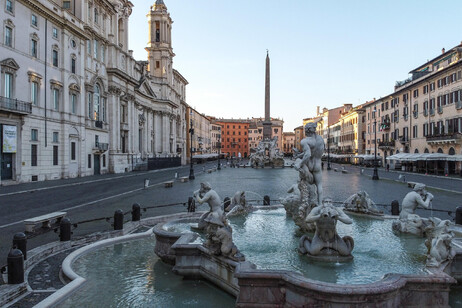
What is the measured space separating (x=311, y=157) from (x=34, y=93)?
27.2m

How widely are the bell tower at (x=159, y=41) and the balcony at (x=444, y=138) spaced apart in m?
48.0

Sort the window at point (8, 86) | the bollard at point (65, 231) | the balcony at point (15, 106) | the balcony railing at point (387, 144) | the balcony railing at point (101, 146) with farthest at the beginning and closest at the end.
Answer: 1. the balcony railing at point (387, 144)
2. the balcony railing at point (101, 146)
3. the window at point (8, 86)
4. the balcony at point (15, 106)
5. the bollard at point (65, 231)

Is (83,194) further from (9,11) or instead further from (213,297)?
(213,297)

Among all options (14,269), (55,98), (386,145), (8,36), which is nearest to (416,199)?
(14,269)

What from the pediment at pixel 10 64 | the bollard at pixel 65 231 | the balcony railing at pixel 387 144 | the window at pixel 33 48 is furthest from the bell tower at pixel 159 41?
the bollard at pixel 65 231

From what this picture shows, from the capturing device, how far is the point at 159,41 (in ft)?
233

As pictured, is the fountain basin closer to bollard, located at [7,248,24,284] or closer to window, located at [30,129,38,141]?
bollard, located at [7,248,24,284]

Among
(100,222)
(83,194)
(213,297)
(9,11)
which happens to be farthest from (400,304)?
(9,11)

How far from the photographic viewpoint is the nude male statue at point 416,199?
845cm

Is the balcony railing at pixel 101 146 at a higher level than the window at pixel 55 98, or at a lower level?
lower

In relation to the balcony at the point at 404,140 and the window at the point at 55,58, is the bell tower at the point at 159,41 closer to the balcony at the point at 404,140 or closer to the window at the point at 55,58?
the window at the point at 55,58

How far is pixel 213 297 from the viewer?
623 cm

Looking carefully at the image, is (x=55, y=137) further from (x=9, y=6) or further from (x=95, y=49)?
(x=95, y=49)

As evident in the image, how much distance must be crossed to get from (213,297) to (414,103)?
50.2m
